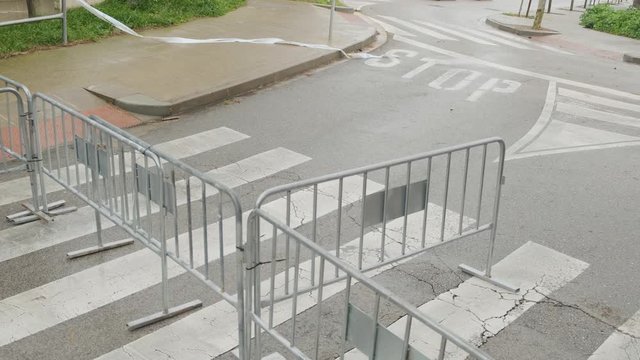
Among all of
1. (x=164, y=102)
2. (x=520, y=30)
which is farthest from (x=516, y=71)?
(x=164, y=102)

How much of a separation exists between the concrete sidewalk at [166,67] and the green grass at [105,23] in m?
0.36

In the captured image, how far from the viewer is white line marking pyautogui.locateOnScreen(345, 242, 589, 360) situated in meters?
5.15

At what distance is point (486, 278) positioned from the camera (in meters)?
5.98

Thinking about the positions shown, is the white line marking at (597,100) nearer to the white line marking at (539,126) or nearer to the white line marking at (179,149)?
the white line marking at (539,126)

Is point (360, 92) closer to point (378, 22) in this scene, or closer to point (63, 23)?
point (63, 23)

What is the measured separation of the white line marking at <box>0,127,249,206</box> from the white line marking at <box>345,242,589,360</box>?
14.1 feet

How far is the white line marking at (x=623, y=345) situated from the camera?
500cm

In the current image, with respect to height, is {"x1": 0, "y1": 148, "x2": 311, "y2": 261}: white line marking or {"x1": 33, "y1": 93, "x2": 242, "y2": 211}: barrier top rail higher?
{"x1": 33, "y1": 93, "x2": 242, "y2": 211}: barrier top rail

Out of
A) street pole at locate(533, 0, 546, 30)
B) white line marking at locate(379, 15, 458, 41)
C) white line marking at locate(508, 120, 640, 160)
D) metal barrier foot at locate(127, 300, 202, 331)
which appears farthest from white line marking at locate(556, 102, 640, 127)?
street pole at locate(533, 0, 546, 30)

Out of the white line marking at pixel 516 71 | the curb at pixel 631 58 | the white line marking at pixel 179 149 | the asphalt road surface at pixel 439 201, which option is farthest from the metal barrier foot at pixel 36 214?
the curb at pixel 631 58

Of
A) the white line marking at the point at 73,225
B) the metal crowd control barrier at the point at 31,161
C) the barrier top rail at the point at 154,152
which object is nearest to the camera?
the barrier top rail at the point at 154,152

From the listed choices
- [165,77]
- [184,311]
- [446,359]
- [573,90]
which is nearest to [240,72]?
[165,77]

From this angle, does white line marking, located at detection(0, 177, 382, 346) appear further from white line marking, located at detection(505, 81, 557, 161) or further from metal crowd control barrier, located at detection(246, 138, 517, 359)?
white line marking, located at detection(505, 81, 557, 161)

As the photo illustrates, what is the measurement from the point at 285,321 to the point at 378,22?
654 inches
